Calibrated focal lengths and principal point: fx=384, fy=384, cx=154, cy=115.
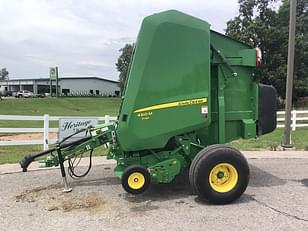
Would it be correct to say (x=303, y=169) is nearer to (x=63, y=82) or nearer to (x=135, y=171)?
(x=135, y=171)

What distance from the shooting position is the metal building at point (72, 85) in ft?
343

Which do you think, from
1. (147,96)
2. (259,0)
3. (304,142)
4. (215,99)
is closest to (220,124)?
(215,99)

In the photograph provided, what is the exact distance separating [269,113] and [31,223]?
441 centimetres

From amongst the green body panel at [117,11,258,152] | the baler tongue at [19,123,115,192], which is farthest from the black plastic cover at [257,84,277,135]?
the baler tongue at [19,123,115,192]

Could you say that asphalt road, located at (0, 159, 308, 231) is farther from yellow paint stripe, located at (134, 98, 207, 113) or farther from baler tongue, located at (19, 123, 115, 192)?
yellow paint stripe, located at (134, 98, 207, 113)

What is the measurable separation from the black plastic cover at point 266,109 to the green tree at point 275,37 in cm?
2952

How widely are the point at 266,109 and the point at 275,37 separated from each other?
3245 centimetres

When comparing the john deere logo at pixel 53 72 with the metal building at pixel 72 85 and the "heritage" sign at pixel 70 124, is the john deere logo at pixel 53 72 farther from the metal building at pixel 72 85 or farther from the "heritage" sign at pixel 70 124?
the "heritage" sign at pixel 70 124

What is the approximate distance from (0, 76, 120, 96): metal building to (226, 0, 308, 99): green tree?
219 feet

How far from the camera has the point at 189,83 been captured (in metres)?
5.93

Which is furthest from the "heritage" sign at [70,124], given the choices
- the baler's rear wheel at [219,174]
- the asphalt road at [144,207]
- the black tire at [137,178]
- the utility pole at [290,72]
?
the baler's rear wheel at [219,174]

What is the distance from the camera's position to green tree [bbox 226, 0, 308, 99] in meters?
35.7

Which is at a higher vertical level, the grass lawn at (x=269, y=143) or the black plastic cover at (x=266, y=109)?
the black plastic cover at (x=266, y=109)

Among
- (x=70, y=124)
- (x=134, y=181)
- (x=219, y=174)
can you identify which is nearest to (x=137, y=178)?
(x=134, y=181)
